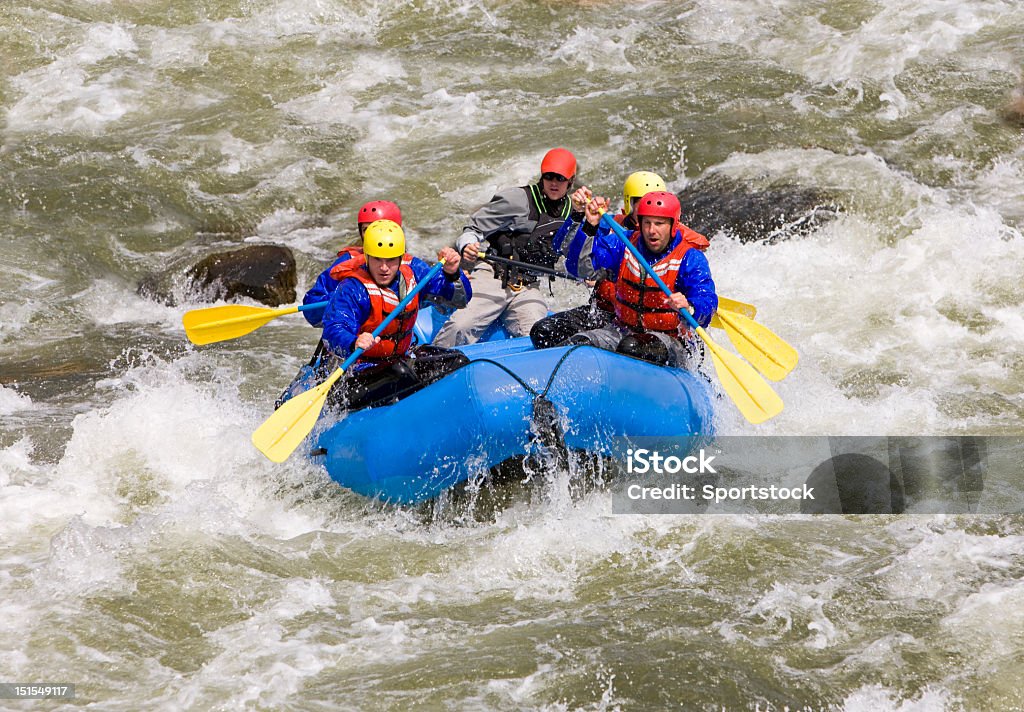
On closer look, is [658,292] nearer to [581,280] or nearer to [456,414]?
[581,280]

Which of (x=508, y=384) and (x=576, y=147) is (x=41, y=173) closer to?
(x=576, y=147)

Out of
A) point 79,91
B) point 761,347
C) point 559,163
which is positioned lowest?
point 761,347

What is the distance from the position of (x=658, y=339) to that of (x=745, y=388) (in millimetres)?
539

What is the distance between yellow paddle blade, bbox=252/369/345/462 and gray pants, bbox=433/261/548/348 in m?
1.29

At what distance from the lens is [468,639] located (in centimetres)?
473

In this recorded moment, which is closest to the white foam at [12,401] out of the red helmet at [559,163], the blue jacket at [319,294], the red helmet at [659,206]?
the blue jacket at [319,294]

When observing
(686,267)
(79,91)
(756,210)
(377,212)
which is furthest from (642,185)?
(79,91)

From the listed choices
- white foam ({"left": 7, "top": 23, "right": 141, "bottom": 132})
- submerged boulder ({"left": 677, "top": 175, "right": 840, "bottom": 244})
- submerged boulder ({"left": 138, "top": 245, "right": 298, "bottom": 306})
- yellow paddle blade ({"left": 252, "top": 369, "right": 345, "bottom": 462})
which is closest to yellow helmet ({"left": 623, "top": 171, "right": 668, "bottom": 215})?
yellow paddle blade ({"left": 252, "top": 369, "right": 345, "bottom": 462})

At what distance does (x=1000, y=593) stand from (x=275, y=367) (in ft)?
16.5

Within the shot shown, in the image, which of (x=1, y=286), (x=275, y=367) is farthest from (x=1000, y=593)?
(x=1, y=286)

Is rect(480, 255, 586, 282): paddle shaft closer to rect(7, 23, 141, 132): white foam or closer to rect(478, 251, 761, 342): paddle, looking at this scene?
rect(478, 251, 761, 342): paddle

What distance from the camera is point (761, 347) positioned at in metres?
6.45

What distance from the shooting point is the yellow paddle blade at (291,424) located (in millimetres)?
5730

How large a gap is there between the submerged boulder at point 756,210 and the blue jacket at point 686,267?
10.3 ft
